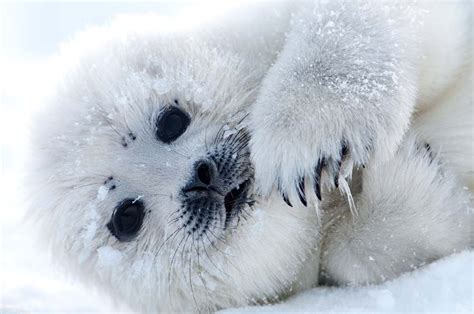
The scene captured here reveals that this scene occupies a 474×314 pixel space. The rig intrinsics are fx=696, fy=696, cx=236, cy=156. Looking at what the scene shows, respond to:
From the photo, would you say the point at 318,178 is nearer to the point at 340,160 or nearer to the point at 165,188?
the point at 340,160

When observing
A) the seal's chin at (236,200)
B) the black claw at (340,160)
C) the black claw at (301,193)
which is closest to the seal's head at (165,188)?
the seal's chin at (236,200)

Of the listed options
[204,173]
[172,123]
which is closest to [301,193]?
[204,173]

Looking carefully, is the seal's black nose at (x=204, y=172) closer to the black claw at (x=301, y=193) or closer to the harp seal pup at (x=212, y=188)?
the harp seal pup at (x=212, y=188)

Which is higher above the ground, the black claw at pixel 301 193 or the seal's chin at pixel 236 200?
the seal's chin at pixel 236 200

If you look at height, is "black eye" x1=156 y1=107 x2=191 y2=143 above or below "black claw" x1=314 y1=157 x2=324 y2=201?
above

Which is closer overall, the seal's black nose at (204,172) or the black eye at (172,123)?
the seal's black nose at (204,172)

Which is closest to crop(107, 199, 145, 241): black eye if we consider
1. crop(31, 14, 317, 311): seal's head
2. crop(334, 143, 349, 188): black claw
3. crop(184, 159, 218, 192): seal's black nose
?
crop(31, 14, 317, 311): seal's head

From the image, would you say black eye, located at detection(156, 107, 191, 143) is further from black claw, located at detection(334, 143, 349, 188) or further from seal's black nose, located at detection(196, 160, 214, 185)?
black claw, located at detection(334, 143, 349, 188)
